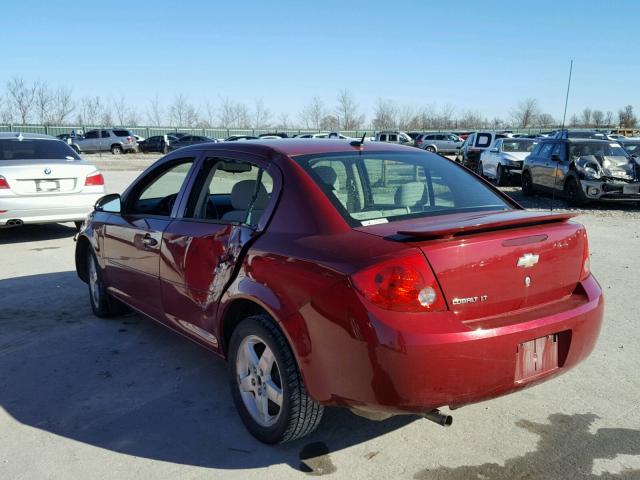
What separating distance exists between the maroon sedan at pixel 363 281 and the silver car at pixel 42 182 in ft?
18.7

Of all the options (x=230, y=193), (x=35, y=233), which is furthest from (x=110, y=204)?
(x=35, y=233)

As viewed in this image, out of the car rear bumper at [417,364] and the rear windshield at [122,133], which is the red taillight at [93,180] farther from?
the rear windshield at [122,133]

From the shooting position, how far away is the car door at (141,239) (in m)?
4.37

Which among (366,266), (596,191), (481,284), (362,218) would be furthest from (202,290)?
(596,191)

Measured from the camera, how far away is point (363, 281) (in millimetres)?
2703

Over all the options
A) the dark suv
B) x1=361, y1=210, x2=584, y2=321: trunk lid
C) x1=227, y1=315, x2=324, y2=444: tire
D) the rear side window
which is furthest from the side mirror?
the rear side window

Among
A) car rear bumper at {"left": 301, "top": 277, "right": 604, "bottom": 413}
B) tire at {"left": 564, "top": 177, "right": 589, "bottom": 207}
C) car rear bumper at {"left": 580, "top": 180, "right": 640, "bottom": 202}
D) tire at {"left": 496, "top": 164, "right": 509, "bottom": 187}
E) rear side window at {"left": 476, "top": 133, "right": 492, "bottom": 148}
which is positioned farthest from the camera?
rear side window at {"left": 476, "top": 133, "right": 492, "bottom": 148}

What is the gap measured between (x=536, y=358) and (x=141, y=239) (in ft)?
9.56

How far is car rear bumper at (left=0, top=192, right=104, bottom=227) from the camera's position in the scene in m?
8.88

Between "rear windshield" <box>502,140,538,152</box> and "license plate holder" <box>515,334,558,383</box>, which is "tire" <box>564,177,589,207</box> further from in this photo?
"license plate holder" <box>515,334,558,383</box>

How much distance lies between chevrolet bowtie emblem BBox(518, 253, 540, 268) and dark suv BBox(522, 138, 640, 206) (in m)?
10.8

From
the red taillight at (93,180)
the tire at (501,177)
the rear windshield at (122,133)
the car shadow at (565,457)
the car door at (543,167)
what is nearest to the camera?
the car shadow at (565,457)

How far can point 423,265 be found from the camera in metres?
2.73

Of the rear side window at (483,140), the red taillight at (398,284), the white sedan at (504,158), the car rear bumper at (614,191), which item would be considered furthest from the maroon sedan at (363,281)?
the rear side window at (483,140)
